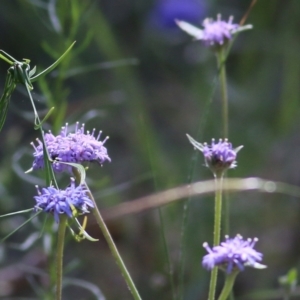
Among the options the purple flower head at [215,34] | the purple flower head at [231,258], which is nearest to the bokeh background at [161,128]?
the purple flower head at [215,34]

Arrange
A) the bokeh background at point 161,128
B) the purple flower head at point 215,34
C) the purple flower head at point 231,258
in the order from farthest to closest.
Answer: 1. the bokeh background at point 161,128
2. the purple flower head at point 215,34
3. the purple flower head at point 231,258

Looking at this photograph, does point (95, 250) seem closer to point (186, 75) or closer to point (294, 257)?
point (294, 257)

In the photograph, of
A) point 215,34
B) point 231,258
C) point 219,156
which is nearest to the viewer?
point 231,258

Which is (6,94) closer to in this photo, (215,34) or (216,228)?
(216,228)

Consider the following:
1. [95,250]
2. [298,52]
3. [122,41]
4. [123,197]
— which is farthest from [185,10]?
[95,250]

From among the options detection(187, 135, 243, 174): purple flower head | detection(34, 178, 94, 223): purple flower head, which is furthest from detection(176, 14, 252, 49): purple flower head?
detection(34, 178, 94, 223): purple flower head

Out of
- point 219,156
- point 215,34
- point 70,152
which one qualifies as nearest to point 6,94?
point 70,152

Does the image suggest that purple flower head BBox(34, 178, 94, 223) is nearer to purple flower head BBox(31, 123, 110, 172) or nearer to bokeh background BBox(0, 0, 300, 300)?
purple flower head BBox(31, 123, 110, 172)

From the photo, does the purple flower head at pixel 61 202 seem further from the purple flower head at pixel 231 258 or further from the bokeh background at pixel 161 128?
the bokeh background at pixel 161 128
